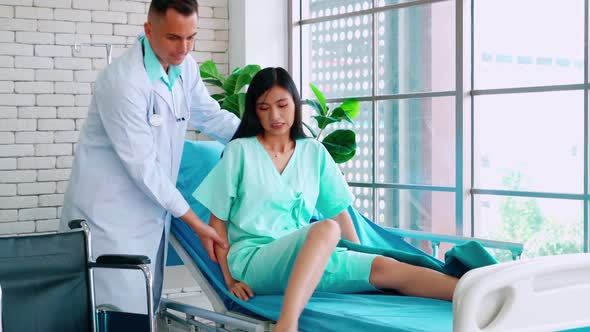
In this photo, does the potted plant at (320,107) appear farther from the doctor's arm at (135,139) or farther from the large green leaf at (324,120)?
the doctor's arm at (135,139)

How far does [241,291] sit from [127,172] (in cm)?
56

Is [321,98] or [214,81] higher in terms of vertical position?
[214,81]

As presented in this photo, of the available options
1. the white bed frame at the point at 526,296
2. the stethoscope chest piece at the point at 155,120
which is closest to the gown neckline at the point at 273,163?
the stethoscope chest piece at the point at 155,120

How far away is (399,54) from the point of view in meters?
5.02

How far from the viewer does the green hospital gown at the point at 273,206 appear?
2777mm

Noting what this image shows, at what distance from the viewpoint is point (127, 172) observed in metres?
2.91

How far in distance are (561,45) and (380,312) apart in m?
2.23

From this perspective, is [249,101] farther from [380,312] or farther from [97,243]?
[380,312]

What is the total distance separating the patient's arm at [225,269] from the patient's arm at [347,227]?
46cm

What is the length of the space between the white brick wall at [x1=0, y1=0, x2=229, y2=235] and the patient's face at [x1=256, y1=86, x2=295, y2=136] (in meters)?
2.26

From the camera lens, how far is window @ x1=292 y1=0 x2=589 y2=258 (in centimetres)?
411

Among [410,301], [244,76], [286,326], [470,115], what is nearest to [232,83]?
[244,76]

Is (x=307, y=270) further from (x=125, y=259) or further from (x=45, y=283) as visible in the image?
(x=45, y=283)

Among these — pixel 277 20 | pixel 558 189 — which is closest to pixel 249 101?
pixel 558 189
